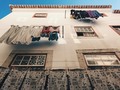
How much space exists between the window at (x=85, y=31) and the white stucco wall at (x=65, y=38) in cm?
30

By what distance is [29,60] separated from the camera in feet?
31.2

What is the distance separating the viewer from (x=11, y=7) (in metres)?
18.5

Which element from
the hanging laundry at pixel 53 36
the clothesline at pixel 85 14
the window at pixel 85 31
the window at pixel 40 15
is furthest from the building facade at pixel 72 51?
the window at pixel 40 15

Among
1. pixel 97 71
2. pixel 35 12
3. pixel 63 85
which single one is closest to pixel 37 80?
pixel 63 85

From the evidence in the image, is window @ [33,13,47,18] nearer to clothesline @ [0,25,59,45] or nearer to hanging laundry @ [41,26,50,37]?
clothesline @ [0,25,59,45]

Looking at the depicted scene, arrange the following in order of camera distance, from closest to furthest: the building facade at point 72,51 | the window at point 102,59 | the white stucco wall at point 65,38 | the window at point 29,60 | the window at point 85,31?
the building facade at point 72,51 → the window at point 29,60 → the window at point 102,59 → the white stucco wall at point 65,38 → the window at point 85,31

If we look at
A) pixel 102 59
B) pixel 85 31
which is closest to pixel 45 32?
pixel 85 31

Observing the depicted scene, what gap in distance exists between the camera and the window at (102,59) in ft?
30.7

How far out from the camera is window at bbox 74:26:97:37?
12.5 m

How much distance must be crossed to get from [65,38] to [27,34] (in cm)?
258

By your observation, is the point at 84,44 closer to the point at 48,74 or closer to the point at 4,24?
the point at 48,74

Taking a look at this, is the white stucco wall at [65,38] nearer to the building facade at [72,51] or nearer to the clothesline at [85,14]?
the building facade at [72,51]

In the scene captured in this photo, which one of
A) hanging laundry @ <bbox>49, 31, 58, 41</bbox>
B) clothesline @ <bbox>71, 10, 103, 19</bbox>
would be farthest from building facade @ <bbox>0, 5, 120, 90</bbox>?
hanging laundry @ <bbox>49, 31, 58, 41</bbox>

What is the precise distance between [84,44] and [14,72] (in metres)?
5.50
